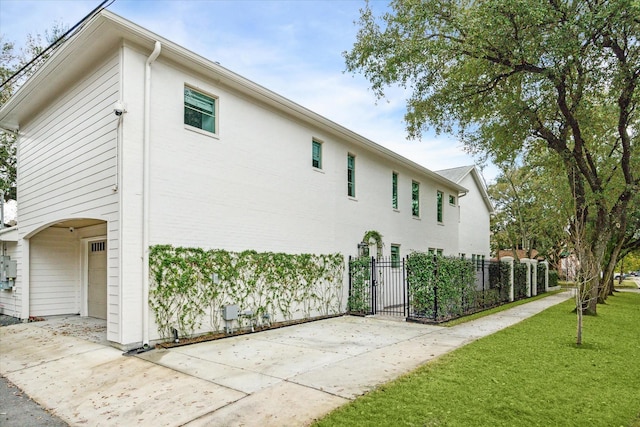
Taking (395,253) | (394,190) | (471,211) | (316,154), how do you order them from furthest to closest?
(471,211)
(394,190)
(395,253)
(316,154)

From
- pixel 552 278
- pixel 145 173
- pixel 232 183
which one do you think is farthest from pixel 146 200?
pixel 552 278

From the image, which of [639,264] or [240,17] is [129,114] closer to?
[240,17]

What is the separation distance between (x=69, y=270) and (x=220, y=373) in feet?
27.4

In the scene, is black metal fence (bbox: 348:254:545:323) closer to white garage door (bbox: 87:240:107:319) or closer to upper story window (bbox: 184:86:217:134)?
upper story window (bbox: 184:86:217:134)

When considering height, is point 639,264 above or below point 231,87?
below

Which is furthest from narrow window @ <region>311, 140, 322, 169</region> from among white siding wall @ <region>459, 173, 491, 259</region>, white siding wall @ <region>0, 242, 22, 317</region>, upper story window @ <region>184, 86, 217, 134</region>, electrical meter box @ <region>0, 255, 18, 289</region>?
white siding wall @ <region>459, 173, 491, 259</region>

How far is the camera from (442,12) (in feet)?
32.8

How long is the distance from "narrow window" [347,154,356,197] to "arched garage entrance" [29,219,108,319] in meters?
7.59

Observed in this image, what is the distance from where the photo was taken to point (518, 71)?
1018 cm

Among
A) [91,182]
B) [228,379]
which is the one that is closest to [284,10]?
[91,182]

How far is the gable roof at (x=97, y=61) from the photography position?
7.20 meters

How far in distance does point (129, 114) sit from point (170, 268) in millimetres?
3051

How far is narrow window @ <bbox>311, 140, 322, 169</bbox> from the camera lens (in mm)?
12141

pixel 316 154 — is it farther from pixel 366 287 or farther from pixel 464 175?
pixel 464 175
